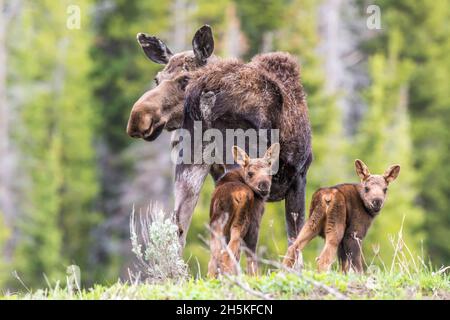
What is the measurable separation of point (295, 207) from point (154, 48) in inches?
127

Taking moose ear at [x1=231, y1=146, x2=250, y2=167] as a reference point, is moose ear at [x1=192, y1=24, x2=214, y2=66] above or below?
above

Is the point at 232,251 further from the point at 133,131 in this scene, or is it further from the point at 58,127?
the point at 58,127

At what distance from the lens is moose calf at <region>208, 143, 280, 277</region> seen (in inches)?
432

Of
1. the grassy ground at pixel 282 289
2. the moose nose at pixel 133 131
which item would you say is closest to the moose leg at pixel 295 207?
the moose nose at pixel 133 131

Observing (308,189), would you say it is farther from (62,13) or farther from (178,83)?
(178,83)

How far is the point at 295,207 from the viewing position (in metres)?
12.6

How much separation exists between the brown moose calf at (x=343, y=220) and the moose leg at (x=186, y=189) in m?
1.19

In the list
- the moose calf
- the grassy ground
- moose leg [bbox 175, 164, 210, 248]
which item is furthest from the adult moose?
the grassy ground

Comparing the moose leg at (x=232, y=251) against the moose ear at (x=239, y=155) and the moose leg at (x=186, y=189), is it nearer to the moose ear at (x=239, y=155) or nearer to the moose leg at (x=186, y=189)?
the moose ear at (x=239, y=155)

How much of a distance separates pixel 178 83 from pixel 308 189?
25.5 meters

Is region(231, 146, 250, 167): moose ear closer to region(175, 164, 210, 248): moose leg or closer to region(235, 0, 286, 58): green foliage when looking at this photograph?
region(175, 164, 210, 248): moose leg

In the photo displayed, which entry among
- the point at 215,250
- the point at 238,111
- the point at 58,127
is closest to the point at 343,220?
the point at 215,250

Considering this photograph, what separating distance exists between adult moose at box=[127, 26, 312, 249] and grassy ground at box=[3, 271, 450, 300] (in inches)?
72.0

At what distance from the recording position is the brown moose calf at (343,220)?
37.4 feet
